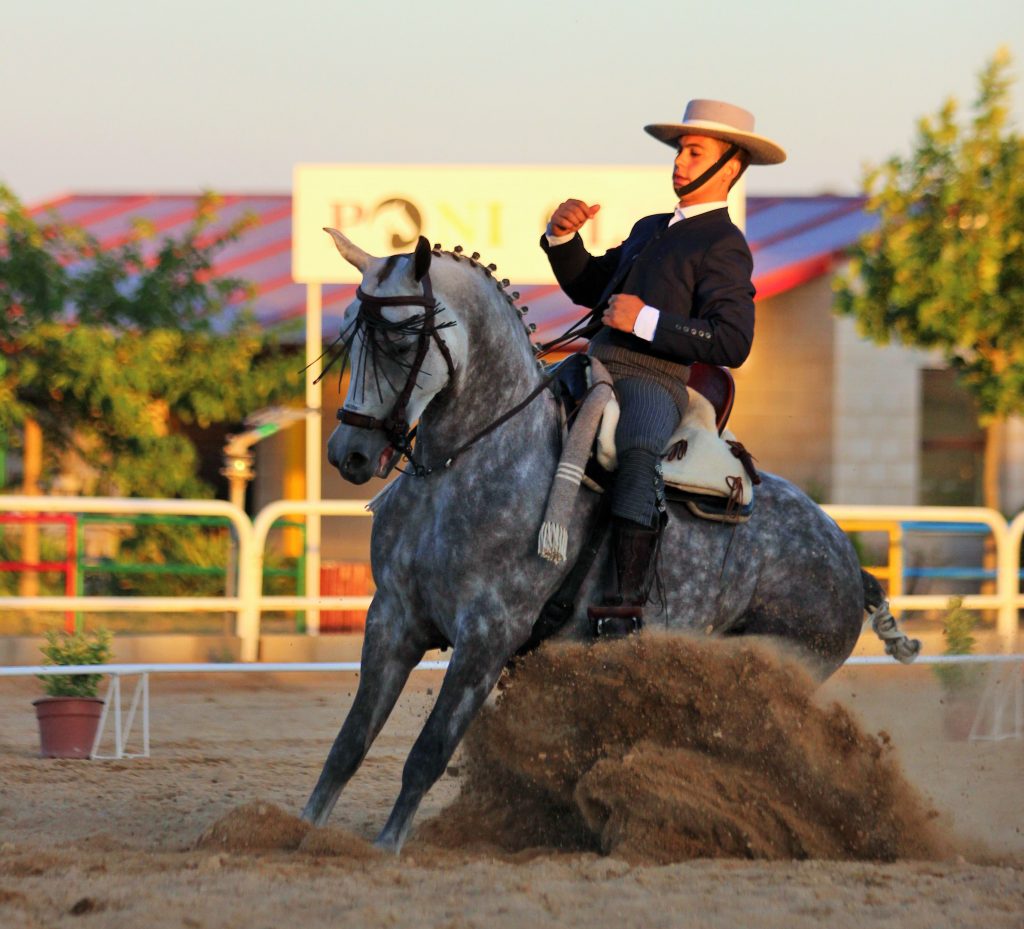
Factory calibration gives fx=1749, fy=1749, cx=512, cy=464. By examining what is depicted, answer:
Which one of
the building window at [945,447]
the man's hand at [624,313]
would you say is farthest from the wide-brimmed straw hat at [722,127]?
the building window at [945,447]

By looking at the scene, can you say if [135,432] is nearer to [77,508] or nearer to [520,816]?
[77,508]

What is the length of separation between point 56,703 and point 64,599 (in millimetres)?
3324

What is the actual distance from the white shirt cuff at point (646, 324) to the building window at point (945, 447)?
15410mm

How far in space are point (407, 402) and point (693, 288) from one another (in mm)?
1148

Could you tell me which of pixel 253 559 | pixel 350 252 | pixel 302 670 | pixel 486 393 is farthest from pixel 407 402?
pixel 253 559

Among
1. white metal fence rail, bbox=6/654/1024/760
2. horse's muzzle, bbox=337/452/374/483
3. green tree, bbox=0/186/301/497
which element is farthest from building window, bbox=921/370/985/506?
horse's muzzle, bbox=337/452/374/483

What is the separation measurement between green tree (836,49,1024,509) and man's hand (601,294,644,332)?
11963 millimetres

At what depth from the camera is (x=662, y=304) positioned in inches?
236

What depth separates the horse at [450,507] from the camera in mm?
5586

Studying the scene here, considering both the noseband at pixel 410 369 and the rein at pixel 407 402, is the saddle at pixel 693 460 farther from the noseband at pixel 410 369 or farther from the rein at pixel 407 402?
the noseband at pixel 410 369

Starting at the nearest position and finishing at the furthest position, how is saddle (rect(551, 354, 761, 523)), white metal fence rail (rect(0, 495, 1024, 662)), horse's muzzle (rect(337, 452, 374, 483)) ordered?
horse's muzzle (rect(337, 452, 374, 483)) < saddle (rect(551, 354, 761, 523)) < white metal fence rail (rect(0, 495, 1024, 662))

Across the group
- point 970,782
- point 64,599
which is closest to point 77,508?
point 64,599

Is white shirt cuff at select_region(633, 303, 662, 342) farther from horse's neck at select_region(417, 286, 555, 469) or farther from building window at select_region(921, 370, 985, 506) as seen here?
building window at select_region(921, 370, 985, 506)

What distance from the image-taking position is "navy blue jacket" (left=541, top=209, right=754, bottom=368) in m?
5.86
